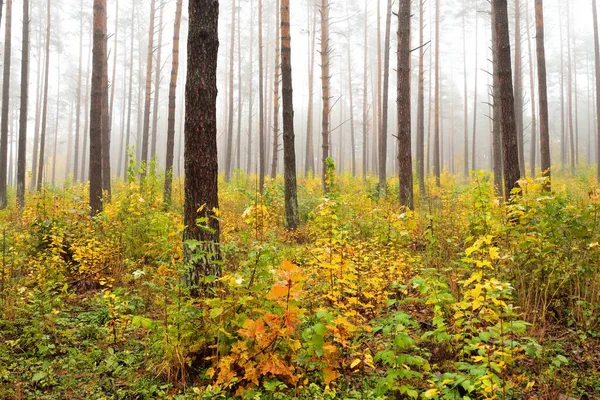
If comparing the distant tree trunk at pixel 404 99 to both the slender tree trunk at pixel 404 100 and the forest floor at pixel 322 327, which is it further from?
the forest floor at pixel 322 327

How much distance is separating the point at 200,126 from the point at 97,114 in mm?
5972

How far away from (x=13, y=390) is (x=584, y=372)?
440 centimetres

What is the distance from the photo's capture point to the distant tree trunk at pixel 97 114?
27.3 feet

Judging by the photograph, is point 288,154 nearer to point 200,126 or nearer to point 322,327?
point 200,126

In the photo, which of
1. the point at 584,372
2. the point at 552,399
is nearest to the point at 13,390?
the point at 552,399

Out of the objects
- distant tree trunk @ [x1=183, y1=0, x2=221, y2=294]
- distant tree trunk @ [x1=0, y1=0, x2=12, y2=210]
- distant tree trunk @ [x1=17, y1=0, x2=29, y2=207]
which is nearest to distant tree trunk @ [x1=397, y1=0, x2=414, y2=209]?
distant tree trunk @ [x1=183, y1=0, x2=221, y2=294]

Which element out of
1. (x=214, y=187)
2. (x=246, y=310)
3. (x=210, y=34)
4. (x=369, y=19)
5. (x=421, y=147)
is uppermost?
(x=369, y=19)

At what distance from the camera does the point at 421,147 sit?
50.4 feet

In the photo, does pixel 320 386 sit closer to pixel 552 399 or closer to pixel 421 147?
pixel 552 399

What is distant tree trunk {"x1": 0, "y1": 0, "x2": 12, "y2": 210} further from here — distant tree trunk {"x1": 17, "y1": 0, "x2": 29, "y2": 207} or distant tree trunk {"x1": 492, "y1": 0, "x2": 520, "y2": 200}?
distant tree trunk {"x1": 492, "y1": 0, "x2": 520, "y2": 200}

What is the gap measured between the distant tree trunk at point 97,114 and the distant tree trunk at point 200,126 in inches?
218

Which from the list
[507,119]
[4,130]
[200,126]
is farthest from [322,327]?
[4,130]

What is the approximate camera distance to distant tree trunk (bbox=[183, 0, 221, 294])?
3814mm

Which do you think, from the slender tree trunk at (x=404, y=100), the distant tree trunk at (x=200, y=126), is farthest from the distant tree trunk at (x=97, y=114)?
the slender tree trunk at (x=404, y=100)
